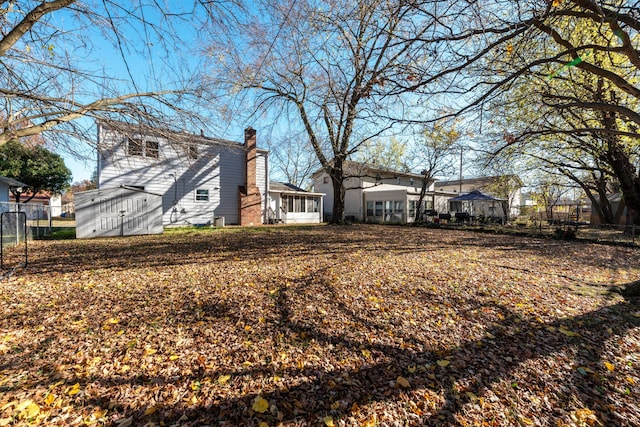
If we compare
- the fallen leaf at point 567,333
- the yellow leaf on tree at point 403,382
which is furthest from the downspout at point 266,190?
the yellow leaf on tree at point 403,382

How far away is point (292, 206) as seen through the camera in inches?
909

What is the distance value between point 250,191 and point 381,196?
11444 mm

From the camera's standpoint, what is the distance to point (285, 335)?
10.7 ft

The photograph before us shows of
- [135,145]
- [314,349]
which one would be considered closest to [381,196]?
[135,145]

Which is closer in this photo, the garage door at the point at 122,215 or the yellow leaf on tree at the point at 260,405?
the yellow leaf on tree at the point at 260,405

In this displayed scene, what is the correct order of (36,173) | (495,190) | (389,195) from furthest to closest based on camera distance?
1. (495,190)
2. (36,173)
3. (389,195)

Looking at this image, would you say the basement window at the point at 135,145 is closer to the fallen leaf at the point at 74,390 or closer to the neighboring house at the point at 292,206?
the fallen leaf at the point at 74,390

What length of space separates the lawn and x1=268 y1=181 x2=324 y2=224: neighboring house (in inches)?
626

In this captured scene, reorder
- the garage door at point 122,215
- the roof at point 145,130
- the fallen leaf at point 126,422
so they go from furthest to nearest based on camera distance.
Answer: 1. the garage door at point 122,215
2. the roof at point 145,130
3. the fallen leaf at point 126,422

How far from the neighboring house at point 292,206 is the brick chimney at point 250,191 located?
1635mm

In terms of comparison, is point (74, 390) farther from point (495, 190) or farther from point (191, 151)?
point (495, 190)

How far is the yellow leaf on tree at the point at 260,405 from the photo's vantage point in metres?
2.13

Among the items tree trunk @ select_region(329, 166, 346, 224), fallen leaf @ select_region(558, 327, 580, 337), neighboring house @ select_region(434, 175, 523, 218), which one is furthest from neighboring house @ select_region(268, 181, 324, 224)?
fallen leaf @ select_region(558, 327, 580, 337)

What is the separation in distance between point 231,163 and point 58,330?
17.2m
